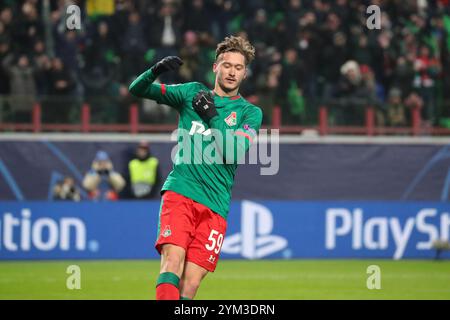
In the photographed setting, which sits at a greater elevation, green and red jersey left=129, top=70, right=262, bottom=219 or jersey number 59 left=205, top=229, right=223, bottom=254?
green and red jersey left=129, top=70, right=262, bottom=219

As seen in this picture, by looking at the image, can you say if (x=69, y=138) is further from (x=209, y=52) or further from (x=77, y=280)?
(x=77, y=280)

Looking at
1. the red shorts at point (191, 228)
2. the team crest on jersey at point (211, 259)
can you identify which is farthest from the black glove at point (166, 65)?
the team crest on jersey at point (211, 259)

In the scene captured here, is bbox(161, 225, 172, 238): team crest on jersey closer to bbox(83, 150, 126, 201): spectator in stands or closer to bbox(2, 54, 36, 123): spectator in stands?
bbox(83, 150, 126, 201): spectator in stands

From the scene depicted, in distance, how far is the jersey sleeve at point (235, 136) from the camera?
767cm

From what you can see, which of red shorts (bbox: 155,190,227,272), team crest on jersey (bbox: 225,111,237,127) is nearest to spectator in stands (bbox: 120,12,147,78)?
team crest on jersey (bbox: 225,111,237,127)

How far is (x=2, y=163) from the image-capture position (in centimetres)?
1858

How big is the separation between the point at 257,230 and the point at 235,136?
383 inches

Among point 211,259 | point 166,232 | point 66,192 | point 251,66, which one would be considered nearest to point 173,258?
point 166,232

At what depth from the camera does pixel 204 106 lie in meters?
7.71

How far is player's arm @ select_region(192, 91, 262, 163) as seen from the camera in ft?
25.2

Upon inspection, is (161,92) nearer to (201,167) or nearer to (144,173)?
(201,167)

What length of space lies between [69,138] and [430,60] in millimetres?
7693

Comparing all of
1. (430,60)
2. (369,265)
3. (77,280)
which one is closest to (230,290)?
(77,280)

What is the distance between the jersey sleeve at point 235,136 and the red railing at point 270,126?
10.9 metres
